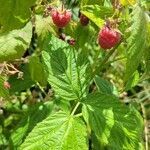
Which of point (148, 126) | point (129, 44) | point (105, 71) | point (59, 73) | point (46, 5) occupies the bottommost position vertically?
point (148, 126)

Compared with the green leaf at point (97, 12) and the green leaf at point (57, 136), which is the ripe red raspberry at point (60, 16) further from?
the green leaf at point (57, 136)

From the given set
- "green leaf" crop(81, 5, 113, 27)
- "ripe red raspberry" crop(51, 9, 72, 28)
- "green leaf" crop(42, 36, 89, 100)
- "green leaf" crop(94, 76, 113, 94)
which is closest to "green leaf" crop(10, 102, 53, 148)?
"green leaf" crop(94, 76, 113, 94)

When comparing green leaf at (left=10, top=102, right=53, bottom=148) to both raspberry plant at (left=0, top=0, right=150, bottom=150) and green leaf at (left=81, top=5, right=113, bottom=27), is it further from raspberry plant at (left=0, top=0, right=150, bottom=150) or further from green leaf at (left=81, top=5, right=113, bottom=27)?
green leaf at (left=81, top=5, right=113, bottom=27)

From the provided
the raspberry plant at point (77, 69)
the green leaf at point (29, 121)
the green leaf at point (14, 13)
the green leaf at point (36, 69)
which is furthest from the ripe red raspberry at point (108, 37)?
the green leaf at point (29, 121)

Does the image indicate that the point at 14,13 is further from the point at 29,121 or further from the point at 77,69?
the point at 29,121

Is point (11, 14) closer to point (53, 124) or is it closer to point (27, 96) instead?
point (53, 124)

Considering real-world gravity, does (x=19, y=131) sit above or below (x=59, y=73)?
below

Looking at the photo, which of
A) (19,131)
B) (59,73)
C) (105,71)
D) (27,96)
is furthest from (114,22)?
(105,71)
